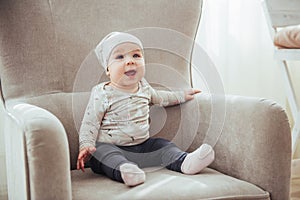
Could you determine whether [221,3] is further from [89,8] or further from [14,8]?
[14,8]

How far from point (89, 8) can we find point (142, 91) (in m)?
0.33

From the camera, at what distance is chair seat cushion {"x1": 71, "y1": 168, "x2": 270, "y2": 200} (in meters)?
1.22

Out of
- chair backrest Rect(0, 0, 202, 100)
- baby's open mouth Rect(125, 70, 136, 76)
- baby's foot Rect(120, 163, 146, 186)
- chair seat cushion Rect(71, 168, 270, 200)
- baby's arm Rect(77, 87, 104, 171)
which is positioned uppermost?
chair backrest Rect(0, 0, 202, 100)

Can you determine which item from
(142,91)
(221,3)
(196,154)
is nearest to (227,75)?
(221,3)

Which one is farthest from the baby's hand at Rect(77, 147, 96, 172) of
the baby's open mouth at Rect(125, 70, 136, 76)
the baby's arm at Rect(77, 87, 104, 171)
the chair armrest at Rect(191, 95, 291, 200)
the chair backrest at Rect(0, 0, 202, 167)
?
the chair armrest at Rect(191, 95, 291, 200)

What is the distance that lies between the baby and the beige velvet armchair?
53mm

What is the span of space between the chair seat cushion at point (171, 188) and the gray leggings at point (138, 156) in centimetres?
3

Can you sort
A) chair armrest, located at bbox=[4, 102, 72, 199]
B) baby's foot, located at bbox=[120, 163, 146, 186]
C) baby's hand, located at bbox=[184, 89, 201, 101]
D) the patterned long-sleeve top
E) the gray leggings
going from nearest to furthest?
chair armrest, located at bbox=[4, 102, 72, 199]
baby's foot, located at bbox=[120, 163, 146, 186]
the gray leggings
the patterned long-sleeve top
baby's hand, located at bbox=[184, 89, 201, 101]

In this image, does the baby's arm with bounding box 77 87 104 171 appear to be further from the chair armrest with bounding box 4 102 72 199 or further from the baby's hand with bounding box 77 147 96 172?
the chair armrest with bounding box 4 102 72 199

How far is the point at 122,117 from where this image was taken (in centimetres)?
152

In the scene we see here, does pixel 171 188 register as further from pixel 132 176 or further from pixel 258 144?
pixel 258 144

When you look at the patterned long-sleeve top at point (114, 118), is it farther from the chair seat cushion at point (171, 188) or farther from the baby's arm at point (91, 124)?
the chair seat cushion at point (171, 188)

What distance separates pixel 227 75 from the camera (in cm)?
226

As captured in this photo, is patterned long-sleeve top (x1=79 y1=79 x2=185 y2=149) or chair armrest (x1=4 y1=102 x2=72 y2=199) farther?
patterned long-sleeve top (x1=79 y1=79 x2=185 y2=149)
